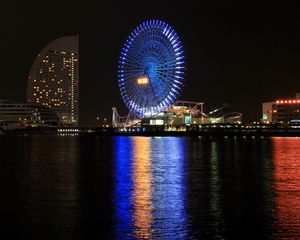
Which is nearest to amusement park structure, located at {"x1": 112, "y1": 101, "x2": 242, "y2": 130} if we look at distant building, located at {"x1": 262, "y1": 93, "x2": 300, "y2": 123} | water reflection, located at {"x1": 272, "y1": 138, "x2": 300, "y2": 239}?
distant building, located at {"x1": 262, "y1": 93, "x2": 300, "y2": 123}

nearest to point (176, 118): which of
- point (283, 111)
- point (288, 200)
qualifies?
point (283, 111)

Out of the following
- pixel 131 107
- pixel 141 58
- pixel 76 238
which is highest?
pixel 141 58

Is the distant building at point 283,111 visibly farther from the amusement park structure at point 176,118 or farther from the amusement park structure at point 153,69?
the amusement park structure at point 153,69

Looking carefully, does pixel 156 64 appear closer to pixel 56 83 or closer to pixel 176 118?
pixel 176 118

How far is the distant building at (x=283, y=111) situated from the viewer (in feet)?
388

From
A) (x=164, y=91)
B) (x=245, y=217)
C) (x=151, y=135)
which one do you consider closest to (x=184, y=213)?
(x=245, y=217)

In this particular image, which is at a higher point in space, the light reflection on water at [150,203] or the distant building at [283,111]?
the distant building at [283,111]

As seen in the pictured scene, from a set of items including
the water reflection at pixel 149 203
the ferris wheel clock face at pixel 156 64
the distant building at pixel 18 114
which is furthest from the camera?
the distant building at pixel 18 114

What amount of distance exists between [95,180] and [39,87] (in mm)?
148667

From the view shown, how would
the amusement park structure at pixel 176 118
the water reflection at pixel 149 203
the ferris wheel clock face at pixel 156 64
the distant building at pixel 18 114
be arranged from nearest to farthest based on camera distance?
the water reflection at pixel 149 203 < the ferris wheel clock face at pixel 156 64 < the amusement park structure at pixel 176 118 < the distant building at pixel 18 114

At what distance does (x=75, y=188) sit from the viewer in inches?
821

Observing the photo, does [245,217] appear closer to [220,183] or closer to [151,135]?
[220,183]

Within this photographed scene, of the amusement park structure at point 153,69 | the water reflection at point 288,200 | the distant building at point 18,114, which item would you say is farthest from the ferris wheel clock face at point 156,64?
the distant building at point 18,114

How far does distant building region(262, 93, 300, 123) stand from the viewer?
118 m
